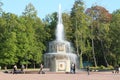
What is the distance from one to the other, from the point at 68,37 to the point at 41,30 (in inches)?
226

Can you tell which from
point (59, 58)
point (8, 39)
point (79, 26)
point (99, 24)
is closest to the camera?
point (59, 58)

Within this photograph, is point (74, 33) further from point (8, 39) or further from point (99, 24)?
point (8, 39)

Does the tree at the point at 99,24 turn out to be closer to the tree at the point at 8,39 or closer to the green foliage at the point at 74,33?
the green foliage at the point at 74,33

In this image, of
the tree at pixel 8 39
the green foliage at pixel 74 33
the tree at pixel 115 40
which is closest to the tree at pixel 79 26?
the green foliage at pixel 74 33

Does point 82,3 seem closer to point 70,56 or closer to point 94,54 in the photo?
point 94,54

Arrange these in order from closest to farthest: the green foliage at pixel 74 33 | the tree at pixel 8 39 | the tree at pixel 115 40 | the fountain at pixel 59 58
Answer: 1. the fountain at pixel 59 58
2. the tree at pixel 8 39
3. the green foliage at pixel 74 33
4. the tree at pixel 115 40

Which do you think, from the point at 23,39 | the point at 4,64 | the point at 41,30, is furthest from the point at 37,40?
the point at 4,64

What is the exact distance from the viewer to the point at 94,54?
287 ft

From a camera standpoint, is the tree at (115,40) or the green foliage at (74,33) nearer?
the green foliage at (74,33)

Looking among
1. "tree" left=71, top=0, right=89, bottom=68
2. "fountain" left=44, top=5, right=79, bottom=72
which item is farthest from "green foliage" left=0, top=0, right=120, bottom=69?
"fountain" left=44, top=5, right=79, bottom=72

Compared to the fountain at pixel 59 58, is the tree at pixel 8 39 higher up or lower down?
higher up

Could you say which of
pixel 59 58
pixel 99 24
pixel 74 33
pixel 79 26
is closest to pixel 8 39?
pixel 74 33

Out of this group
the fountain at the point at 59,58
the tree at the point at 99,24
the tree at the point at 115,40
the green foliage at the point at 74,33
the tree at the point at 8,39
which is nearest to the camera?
the fountain at the point at 59,58

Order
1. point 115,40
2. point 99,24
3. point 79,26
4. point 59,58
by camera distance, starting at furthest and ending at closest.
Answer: point 99,24 → point 115,40 → point 79,26 → point 59,58
